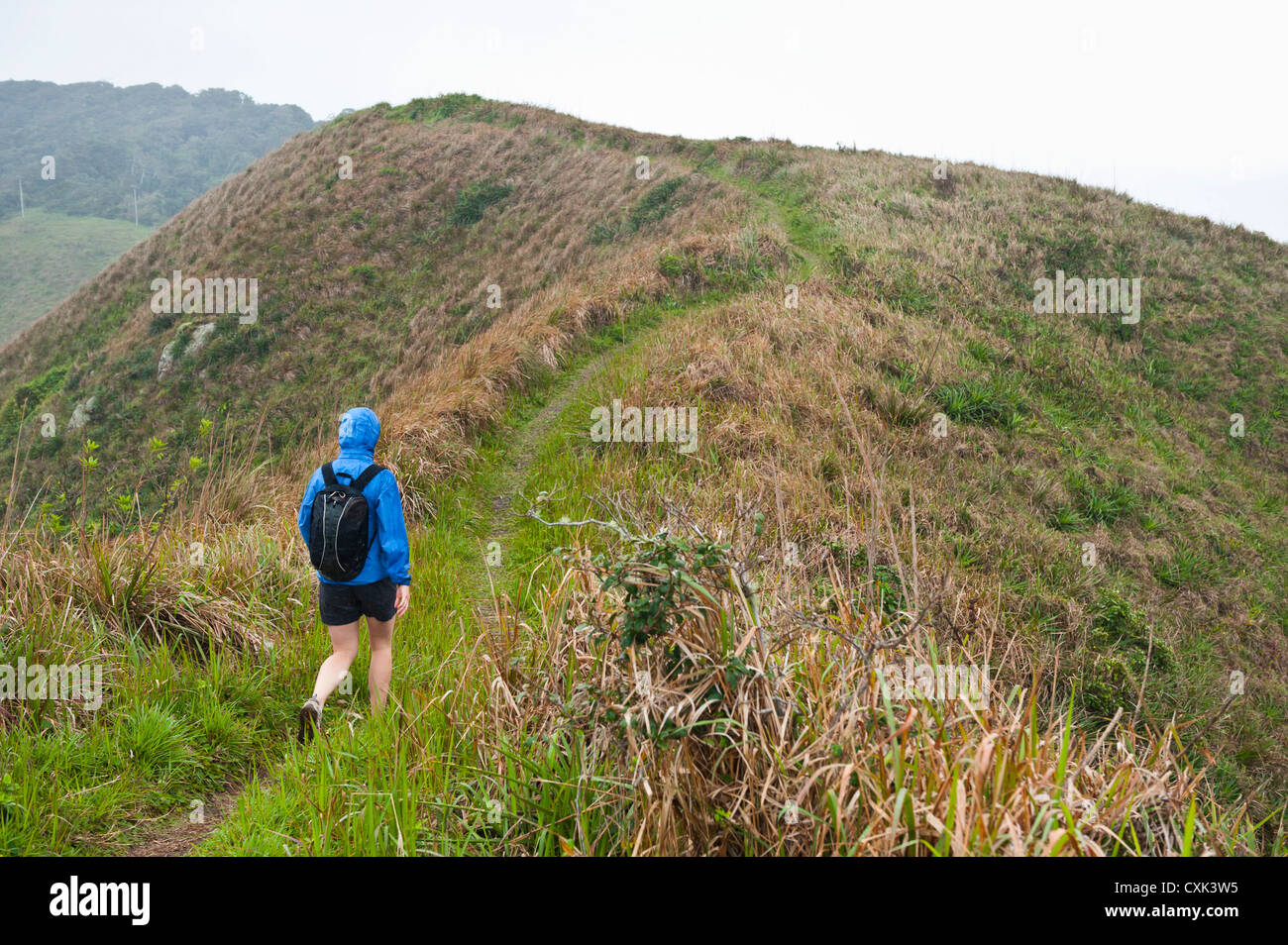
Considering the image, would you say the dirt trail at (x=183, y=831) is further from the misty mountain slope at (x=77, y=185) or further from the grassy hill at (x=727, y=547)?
the misty mountain slope at (x=77, y=185)

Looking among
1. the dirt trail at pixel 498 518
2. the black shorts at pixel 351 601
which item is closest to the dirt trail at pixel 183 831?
the dirt trail at pixel 498 518

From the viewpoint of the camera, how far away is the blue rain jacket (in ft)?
12.3

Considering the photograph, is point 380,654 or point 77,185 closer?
point 380,654

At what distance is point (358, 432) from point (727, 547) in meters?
2.56

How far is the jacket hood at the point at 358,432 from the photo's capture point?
379 centimetres

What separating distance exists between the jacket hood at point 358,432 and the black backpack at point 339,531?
22 cm

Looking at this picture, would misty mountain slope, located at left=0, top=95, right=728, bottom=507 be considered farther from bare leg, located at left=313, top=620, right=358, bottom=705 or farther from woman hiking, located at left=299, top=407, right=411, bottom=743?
bare leg, located at left=313, top=620, right=358, bottom=705

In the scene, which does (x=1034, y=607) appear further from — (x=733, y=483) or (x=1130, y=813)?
(x=1130, y=813)

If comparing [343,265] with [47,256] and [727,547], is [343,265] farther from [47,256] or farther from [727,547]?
[47,256]

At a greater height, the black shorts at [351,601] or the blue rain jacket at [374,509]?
the blue rain jacket at [374,509]

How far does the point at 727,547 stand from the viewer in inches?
92.4

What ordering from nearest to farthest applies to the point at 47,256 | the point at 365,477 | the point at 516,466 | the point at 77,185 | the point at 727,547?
the point at 727,547 < the point at 365,477 < the point at 516,466 < the point at 47,256 < the point at 77,185

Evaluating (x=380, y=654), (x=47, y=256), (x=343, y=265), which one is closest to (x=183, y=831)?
(x=380, y=654)

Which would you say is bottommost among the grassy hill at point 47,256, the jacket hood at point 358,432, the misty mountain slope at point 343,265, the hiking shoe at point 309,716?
the hiking shoe at point 309,716
